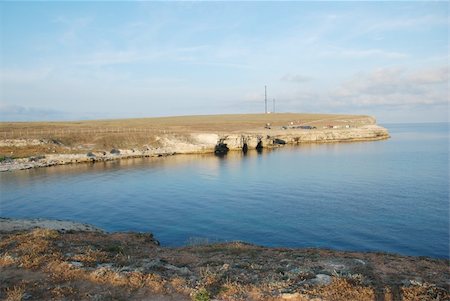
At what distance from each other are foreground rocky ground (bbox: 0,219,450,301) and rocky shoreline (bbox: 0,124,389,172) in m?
54.3

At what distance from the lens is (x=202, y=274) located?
1540 cm

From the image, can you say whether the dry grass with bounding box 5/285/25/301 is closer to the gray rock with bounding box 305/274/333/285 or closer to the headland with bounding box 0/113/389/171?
the gray rock with bounding box 305/274/333/285

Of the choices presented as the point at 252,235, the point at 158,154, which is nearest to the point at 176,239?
the point at 252,235

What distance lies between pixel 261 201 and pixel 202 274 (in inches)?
989

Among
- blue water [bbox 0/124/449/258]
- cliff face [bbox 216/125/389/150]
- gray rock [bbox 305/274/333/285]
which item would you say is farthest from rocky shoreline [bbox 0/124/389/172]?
gray rock [bbox 305/274/333/285]

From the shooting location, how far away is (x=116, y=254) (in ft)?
59.9

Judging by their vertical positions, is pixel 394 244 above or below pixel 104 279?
below

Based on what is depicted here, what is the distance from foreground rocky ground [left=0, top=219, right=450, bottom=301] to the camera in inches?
517

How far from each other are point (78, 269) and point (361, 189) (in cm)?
3702

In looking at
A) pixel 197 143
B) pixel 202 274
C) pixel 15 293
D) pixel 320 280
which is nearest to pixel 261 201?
pixel 202 274

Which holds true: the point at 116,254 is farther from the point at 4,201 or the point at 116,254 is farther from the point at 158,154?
the point at 158,154

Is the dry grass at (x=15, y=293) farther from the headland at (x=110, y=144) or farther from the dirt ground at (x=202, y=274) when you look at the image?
the headland at (x=110, y=144)

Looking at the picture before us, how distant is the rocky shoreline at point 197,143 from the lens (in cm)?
7188

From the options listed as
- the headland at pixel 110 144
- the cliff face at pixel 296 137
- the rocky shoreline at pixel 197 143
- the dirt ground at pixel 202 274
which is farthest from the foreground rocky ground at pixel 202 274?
the cliff face at pixel 296 137
